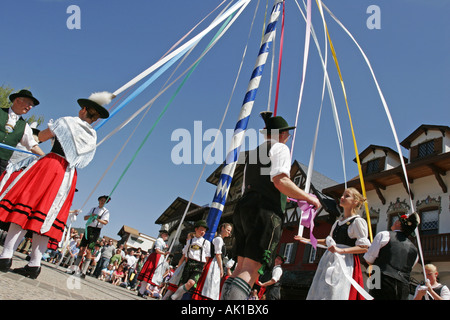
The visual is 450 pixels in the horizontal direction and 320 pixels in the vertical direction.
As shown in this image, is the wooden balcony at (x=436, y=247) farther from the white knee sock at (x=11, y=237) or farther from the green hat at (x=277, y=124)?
the white knee sock at (x=11, y=237)

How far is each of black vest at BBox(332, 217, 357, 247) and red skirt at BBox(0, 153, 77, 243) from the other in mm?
2996

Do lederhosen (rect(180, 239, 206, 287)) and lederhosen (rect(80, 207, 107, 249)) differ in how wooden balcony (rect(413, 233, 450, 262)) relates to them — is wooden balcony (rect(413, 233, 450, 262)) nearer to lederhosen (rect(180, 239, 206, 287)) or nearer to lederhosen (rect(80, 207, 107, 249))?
lederhosen (rect(180, 239, 206, 287))

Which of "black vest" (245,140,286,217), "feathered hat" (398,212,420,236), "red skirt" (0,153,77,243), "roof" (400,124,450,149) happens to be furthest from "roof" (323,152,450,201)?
"red skirt" (0,153,77,243)

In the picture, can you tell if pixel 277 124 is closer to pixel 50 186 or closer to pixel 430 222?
pixel 50 186

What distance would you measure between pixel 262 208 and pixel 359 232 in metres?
1.35

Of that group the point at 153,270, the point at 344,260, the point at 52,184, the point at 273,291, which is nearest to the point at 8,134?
the point at 52,184

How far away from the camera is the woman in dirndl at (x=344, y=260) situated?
3168 millimetres

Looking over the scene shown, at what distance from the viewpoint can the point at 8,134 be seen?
4.04m

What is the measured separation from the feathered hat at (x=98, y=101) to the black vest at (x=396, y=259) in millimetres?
3682

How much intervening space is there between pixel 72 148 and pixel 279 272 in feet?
25.4

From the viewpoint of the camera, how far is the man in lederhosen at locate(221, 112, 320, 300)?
261cm
